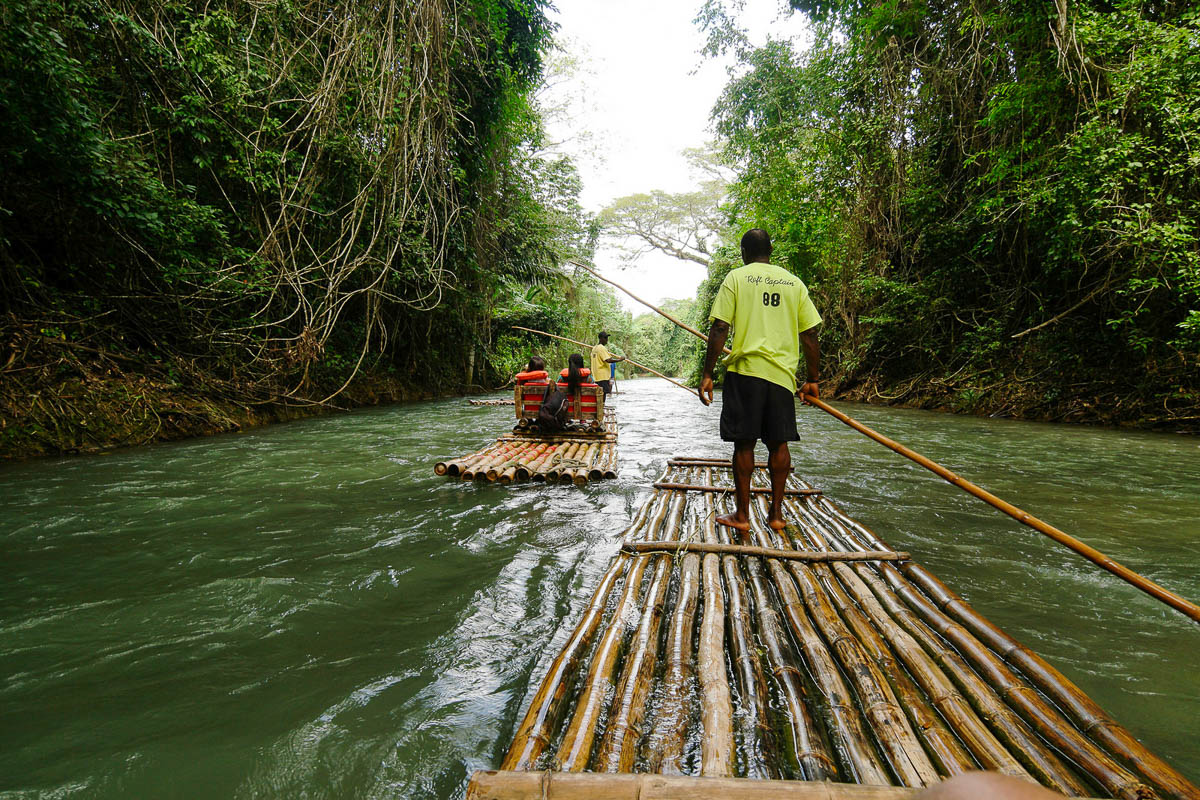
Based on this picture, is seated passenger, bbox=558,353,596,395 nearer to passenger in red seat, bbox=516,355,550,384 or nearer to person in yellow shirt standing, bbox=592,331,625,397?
passenger in red seat, bbox=516,355,550,384

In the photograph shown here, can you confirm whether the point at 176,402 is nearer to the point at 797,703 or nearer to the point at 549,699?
the point at 549,699

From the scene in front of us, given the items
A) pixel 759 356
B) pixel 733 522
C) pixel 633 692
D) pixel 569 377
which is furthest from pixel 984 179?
pixel 633 692

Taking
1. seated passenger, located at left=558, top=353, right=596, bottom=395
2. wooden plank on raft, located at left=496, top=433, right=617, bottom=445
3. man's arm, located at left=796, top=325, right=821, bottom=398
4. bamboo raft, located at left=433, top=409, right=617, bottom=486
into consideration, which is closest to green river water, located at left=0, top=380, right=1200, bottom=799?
bamboo raft, located at left=433, top=409, right=617, bottom=486

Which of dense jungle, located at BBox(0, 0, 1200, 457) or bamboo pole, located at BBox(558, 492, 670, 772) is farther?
dense jungle, located at BBox(0, 0, 1200, 457)

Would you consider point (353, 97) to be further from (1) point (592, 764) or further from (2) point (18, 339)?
(1) point (592, 764)

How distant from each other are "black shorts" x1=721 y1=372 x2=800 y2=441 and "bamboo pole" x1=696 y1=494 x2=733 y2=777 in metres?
0.83

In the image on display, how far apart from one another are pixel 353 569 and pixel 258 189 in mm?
6479

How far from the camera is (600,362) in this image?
9375 mm

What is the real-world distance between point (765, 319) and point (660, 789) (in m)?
2.42

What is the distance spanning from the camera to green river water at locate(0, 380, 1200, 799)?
1.54m

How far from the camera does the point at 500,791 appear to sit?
1146 mm

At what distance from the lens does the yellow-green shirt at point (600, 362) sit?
923 centimetres

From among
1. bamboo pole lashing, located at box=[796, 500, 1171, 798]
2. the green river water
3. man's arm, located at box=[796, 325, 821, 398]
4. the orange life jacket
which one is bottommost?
the green river water

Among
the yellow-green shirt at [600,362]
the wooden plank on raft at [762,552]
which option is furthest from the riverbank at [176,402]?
the wooden plank on raft at [762,552]
